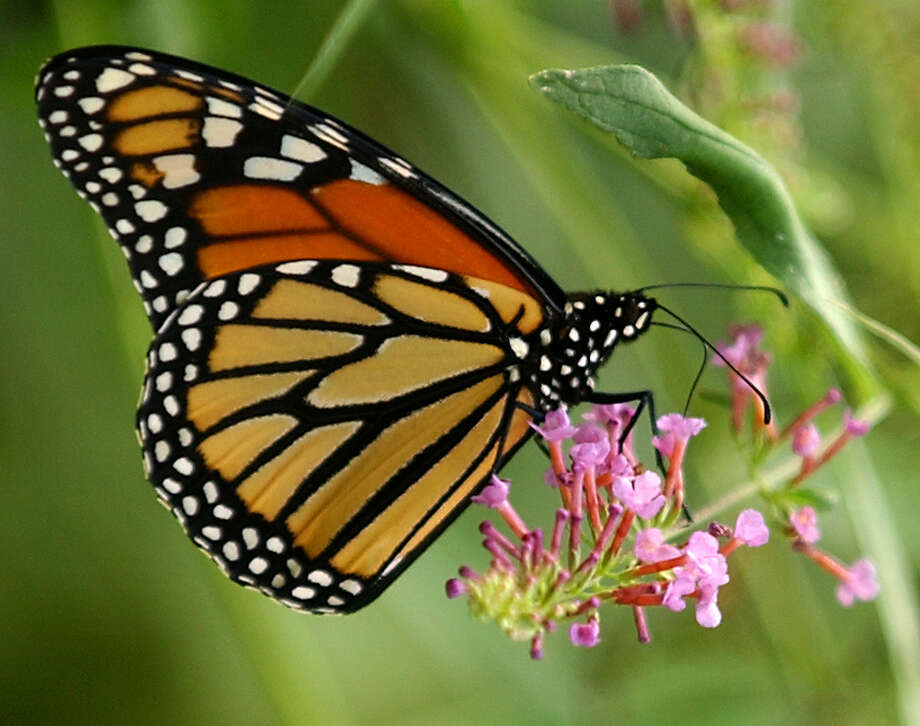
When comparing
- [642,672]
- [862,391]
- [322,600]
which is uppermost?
[322,600]

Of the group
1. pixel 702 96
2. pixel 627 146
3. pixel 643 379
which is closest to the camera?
pixel 627 146

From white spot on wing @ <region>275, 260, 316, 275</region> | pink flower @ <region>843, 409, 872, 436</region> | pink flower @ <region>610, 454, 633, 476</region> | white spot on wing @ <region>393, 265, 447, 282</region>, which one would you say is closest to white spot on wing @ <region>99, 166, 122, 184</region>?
white spot on wing @ <region>275, 260, 316, 275</region>

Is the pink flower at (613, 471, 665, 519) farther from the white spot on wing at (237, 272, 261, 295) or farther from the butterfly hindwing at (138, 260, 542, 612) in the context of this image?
the white spot on wing at (237, 272, 261, 295)

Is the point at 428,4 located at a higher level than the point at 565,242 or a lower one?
higher

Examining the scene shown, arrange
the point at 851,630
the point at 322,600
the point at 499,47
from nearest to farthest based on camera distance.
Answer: the point at 322,600 < the point at 499,47 < the point at 851,630

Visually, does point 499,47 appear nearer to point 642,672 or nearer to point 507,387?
point 507,387

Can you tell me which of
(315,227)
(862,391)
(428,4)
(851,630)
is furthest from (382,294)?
(851,630)
